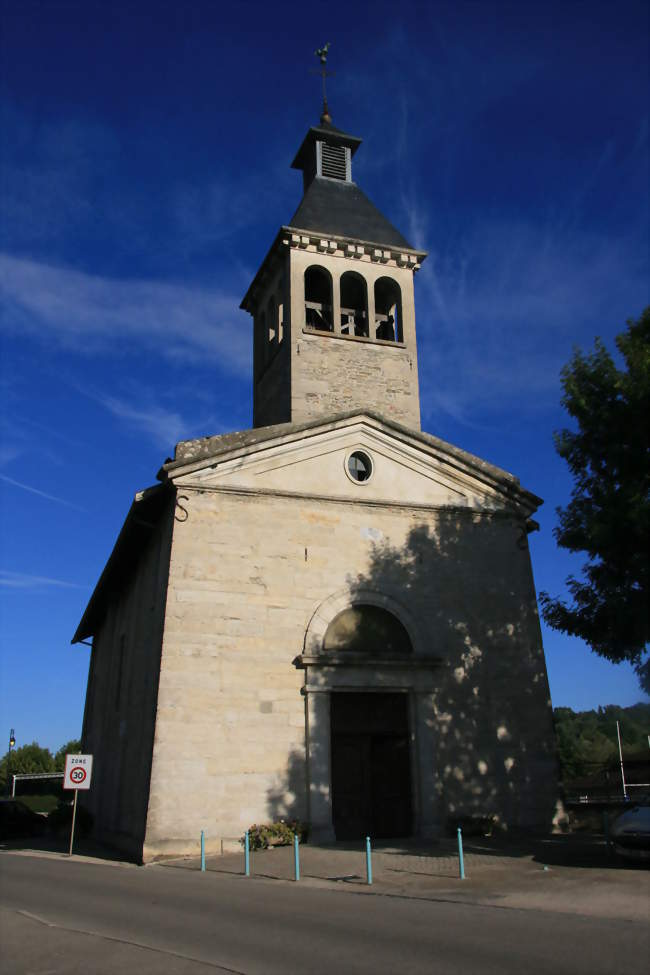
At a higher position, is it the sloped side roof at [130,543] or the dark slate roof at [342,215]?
the dark slate roof at [342,215]

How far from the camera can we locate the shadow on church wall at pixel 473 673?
15.9 metres

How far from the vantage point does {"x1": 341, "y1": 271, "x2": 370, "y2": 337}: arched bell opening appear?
21781 millimetres

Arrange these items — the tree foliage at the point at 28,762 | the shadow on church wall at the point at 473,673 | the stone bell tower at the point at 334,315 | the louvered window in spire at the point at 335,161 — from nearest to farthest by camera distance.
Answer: the shadow on church wall at the point at 473,673 → the stone bell tower at the point at 334,315 → the louvered window in spire at the point at 335,161 → the tree foliage at the point at 28,762

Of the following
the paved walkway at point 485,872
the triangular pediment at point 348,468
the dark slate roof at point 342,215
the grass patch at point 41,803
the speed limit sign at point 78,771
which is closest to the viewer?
the paved walkway at point 485,872

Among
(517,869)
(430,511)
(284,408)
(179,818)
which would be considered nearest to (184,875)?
(179,818)

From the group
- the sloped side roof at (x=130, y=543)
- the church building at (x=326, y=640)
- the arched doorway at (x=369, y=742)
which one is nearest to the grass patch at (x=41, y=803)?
the sloped side roof at (x=130, y=543)

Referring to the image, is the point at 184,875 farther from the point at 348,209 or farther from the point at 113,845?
the point at 348,209

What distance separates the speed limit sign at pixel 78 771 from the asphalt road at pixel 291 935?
676 centimetres

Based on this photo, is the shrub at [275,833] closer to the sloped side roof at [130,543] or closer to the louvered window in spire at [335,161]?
the sloped side roof at [130,543]

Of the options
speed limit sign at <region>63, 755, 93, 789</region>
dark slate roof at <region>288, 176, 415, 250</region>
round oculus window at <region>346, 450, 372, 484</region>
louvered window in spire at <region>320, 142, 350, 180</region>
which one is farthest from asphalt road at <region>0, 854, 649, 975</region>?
louvered window in spire at <region>320, 142, 350, 180</region>

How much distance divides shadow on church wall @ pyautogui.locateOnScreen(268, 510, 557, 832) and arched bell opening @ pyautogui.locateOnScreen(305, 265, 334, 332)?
699 centimetres

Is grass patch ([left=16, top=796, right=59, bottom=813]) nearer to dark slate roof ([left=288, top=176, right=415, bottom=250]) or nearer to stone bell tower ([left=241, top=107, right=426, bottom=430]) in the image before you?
stone bell tower ([left=241, top=107, right=426, bottom=430])

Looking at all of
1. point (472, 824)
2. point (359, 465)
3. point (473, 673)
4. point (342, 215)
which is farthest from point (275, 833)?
point (342, 215)

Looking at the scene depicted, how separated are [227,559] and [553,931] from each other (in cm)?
994
